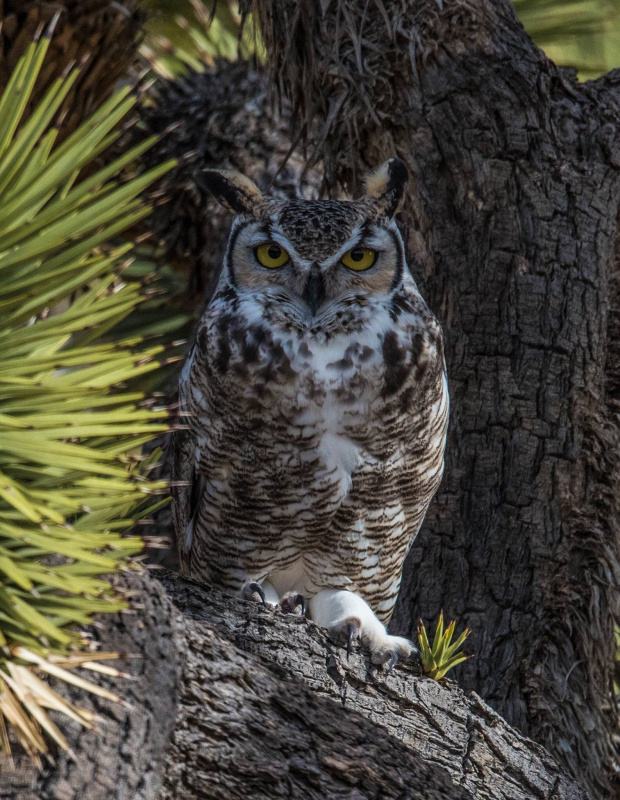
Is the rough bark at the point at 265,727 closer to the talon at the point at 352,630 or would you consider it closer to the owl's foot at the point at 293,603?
the talon at the point at 352,630

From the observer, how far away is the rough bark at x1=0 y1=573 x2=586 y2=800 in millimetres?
1069

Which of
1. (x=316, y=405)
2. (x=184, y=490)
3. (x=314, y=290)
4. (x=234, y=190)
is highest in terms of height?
(x=234, y=190)

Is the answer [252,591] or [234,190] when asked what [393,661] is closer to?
[252,591]

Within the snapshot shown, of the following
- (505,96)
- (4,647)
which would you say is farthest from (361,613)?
(505,96)

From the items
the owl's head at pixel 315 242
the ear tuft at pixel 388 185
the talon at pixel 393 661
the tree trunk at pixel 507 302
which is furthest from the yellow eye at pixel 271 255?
the talon at pixel 393 661

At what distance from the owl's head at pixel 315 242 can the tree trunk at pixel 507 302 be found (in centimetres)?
38

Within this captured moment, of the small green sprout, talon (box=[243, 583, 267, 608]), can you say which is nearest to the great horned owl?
talon (box=[243, 583, 267, 608])

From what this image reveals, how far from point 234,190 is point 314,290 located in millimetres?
341

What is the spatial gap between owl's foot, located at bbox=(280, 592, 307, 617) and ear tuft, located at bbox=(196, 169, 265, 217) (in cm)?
84

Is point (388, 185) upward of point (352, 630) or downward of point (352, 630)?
upward

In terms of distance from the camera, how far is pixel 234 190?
2102mm

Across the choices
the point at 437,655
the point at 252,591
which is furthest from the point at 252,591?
the point at 437,655

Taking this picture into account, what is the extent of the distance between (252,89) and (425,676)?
7.86 feet

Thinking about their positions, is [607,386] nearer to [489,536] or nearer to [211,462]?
[489,536]
